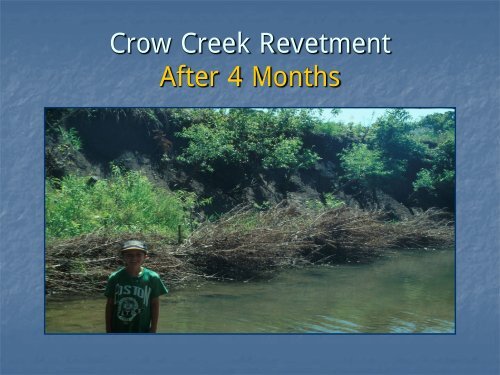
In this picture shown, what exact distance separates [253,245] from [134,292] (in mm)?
5105

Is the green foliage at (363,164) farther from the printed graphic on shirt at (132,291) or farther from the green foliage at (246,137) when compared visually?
the printed graphic on shirt at (132,291)

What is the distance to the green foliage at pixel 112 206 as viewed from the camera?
31.6ft

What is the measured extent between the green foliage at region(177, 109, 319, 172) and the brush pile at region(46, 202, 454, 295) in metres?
1.15

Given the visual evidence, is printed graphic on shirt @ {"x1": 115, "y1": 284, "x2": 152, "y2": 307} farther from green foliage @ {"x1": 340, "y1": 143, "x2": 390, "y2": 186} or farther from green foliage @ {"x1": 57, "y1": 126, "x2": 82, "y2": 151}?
green foliage @ {"x1": 340, "y1": 143, "x2": 390, "y2": 186}

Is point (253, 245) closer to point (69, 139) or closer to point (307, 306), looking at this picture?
point (307, 306)

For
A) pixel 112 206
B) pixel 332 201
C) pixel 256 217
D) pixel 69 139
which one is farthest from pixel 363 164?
pixel 69 139

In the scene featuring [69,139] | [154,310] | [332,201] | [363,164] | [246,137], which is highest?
[246,137]

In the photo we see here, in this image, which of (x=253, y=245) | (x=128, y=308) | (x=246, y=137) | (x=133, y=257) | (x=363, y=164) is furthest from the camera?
(x=363, y=164)

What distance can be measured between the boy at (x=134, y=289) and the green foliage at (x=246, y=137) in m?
6.15

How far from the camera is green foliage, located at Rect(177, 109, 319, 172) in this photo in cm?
1179

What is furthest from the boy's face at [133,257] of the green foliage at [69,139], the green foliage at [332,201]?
the green foliage at [332,201]

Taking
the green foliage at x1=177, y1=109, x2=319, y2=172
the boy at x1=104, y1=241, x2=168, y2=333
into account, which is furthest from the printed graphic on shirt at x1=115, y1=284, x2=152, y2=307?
the green foliage at x1=177, y1=109, x2=319, y2=172

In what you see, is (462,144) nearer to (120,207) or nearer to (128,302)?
(128,302)

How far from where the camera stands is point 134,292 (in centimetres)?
554
